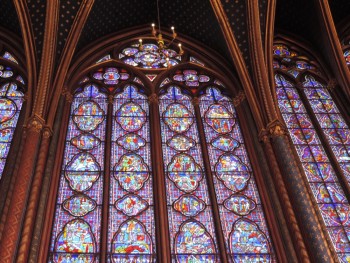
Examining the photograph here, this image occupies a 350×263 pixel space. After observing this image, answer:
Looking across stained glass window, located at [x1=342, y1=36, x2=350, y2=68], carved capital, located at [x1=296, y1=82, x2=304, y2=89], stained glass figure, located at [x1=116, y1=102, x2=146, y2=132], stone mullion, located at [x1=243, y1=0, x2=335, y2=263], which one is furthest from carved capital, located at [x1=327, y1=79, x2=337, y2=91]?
stained glass figure, located at [x1=116, y1=102, x2=146, y2=132]

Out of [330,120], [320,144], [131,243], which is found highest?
[330,120]

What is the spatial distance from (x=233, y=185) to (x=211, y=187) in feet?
1.66

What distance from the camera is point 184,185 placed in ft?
38.2

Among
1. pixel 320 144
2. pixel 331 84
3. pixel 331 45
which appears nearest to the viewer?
pixel 320 144

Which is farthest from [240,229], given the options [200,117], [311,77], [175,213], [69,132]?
[311,77]

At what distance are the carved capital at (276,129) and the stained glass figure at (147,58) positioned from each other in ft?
13.0

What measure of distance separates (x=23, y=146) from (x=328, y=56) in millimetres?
8412

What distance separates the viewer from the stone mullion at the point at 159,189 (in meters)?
10.2

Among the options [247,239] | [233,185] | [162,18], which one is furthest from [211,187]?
[162,18]

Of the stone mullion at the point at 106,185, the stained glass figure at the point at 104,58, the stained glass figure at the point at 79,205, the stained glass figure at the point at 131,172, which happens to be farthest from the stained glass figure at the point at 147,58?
the stained glass figure at the point at 79,205

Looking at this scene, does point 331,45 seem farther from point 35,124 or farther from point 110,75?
point 35,124

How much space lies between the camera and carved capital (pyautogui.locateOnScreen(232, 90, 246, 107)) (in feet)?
44.8

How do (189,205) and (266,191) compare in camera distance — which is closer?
(189,205)

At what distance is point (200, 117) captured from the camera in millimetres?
13398
